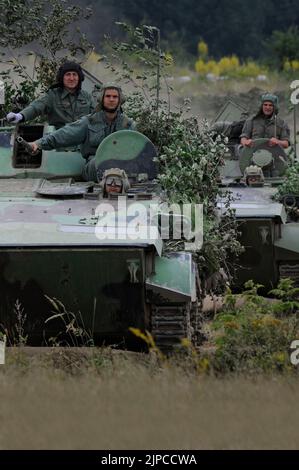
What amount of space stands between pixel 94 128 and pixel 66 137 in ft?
0.84

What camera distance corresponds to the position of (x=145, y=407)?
805cm

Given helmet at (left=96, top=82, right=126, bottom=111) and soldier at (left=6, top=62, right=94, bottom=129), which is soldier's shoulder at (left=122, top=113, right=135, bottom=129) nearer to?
helmet at (left=96, top=82, right=126, bottom=111)

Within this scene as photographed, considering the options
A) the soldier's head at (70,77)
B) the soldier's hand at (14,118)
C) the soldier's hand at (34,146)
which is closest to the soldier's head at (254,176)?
the soldier's head at (70,77)

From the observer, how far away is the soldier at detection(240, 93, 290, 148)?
18234mm

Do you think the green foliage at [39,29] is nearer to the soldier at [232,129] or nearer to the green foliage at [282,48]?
the soldier at [232,129]

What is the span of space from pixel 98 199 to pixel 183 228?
0.82 metres

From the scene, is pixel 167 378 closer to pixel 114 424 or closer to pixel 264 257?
pixel 114 424

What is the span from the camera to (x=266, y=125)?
1831 centimetres

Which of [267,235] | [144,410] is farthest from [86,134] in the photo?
[144,410]

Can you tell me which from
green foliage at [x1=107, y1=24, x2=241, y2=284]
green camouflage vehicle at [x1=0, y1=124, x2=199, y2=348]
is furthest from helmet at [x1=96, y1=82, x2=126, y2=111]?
green camouflage vehicle at [x1=0, y1=124, x2=199, y2=348]

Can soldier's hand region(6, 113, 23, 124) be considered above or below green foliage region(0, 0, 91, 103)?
below

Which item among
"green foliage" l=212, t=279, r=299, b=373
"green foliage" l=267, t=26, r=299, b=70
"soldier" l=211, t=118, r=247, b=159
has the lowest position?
"green foliage" l=212, t=279, r=299, b=373

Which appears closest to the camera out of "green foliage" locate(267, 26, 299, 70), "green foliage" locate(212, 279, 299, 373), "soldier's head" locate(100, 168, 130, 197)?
"green foliage" locate(212, 279, 299, 373)

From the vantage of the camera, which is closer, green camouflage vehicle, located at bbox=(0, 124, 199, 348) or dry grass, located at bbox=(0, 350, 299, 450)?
dry grass, located at bbox=(0, 350, 299, 450)
